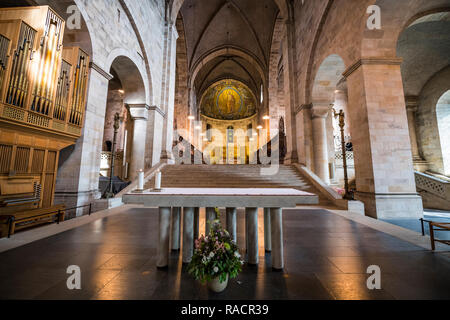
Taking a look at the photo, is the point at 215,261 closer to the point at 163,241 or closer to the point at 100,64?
the point at 163,241

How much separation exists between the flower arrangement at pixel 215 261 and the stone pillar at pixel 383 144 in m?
5.60

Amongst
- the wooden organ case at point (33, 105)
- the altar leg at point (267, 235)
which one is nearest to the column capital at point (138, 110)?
the wooden organ case at point (33, 105)

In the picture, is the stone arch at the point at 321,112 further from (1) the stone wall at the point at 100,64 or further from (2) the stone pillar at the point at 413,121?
(1) the stone wall at the point at 100,64

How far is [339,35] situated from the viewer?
22.9 ft

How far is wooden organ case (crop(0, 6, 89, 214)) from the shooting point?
3.89 m

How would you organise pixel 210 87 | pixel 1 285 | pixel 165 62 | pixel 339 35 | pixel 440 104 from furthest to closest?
pixel 210 87 < pixel 440 104 < pixel 165 62 < pixel 339 35 < pixel 1 285

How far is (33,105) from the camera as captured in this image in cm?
421

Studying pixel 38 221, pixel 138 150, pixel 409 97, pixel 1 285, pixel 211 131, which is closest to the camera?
pixel 1 285

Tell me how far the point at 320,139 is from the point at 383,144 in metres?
4.23

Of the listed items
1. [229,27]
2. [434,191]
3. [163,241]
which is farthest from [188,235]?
[229,27]
